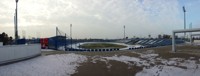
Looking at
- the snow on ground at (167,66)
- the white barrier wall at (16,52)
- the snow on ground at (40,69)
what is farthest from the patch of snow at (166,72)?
the white barrier wall at (16,52)

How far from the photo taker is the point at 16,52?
19.8 meters

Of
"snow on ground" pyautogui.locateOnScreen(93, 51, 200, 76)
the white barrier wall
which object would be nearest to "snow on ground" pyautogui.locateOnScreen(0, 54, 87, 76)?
the white barrier wall

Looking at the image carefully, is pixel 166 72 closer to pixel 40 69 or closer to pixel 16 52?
pixel 40 69

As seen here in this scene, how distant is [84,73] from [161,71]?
269 inches

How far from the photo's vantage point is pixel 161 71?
67.2 ft

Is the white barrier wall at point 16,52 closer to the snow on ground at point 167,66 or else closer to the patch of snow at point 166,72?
the snow on ground at point 167,66

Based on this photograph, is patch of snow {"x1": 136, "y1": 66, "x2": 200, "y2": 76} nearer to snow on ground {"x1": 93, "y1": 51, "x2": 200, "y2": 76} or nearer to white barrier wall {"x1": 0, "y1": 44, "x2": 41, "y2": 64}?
snow on ground {"x1": 93, "y1": 51, "x2": 200, "y2": 76}

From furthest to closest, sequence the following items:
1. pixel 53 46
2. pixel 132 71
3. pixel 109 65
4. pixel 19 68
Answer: pixel 53 46 < pixel 109 65 < pixel 132 71 < pixel 19 68

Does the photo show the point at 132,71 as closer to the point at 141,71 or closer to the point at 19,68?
the point at 141,71

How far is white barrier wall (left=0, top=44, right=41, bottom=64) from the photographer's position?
58.2ft

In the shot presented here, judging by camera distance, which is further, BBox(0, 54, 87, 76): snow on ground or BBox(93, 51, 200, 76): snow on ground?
BBox(93, 51, 200, 76): snow on ground

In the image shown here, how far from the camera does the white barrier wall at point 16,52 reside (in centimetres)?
1775

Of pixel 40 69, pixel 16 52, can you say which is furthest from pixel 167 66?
pixel 16 52

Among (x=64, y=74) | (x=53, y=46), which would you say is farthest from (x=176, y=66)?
(x=53, y=46)
